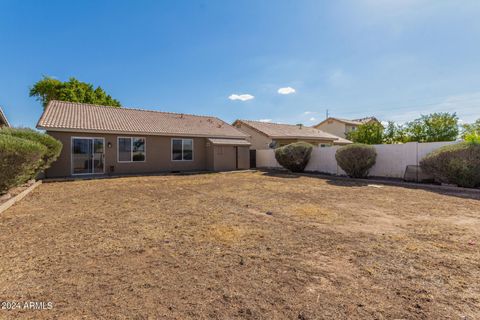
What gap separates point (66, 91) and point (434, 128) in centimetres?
3732

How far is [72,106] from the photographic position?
600 inches

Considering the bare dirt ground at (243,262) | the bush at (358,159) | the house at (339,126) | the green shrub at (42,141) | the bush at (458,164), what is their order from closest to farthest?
the bare dirt ground at (243,262) < the bush at (458,164) < the green shrub at (42,141) < the bush at (358,159) < the house at (339,126)

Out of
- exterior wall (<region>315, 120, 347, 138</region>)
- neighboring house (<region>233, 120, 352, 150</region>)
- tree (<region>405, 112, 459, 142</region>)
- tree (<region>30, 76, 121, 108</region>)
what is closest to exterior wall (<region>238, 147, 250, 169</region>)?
neighboring house (<region>233, 120, 352, 150</region>)

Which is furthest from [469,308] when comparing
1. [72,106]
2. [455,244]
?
[72,106]

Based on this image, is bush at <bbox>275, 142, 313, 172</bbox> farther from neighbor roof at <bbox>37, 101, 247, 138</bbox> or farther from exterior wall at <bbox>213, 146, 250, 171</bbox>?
neighbor roof at <bbox>37, 101, 247, 138</bbox>

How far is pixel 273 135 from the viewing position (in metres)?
21.0

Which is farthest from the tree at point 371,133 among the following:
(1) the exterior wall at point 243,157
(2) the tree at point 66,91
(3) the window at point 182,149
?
(2) the tree at point 66,91

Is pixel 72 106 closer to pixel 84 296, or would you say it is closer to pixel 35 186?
pixel 35 186

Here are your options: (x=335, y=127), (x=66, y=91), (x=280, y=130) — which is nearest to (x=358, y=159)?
(x=280, y=130)

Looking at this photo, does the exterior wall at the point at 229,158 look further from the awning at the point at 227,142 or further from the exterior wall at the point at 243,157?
the awning at the point at 227,142

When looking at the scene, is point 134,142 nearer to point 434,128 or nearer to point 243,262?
point 243,262

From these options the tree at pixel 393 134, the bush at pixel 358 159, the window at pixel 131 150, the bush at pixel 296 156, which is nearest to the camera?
the bush at pixel 358 159

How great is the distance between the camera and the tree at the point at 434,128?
698 inches

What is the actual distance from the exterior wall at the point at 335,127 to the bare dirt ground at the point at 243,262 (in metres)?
30.0
